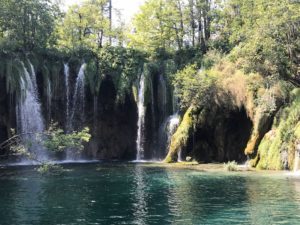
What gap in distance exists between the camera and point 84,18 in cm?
5522

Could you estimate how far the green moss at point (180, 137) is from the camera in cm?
3600

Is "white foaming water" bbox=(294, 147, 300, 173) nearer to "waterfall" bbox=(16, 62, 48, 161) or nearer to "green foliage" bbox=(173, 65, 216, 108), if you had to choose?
A: "green foliage" bbox=(173, 65, 216, 108)

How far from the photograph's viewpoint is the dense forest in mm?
30641

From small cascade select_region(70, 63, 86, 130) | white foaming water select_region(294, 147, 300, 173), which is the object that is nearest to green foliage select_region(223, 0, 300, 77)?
white foaming water select_region(294, 147, 300, 173)

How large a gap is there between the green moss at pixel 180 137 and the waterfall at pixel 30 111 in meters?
11.5

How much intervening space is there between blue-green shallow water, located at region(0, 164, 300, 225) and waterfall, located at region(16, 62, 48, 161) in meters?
13.0

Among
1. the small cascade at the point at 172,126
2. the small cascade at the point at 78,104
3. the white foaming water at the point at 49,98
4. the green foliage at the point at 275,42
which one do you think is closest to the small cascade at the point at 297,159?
the green foliage at the point at 275,42

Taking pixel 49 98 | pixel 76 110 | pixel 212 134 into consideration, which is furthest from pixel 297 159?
pixel 49 98

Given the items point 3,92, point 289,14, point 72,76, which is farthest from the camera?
point 72,76

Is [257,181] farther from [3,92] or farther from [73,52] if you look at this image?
[73,52]

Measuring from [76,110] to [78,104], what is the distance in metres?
0.61

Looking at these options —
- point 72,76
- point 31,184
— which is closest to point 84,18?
point 72,76

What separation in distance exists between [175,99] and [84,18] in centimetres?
1896

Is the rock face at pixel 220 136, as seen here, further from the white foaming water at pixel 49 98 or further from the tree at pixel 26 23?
the tree at pixel 26 23
